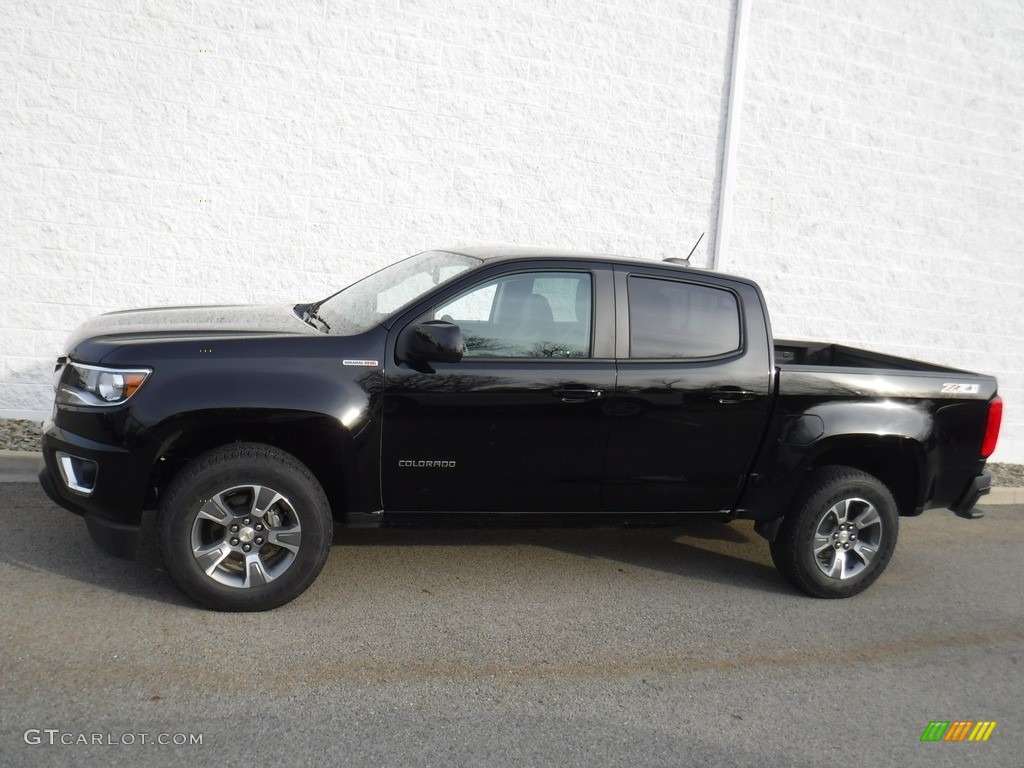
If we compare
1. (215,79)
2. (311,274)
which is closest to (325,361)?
(311,274)

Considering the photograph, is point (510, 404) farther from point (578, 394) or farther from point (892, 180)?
point (892, 180)

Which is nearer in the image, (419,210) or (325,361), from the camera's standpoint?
(325,361)

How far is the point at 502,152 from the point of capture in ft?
28.7

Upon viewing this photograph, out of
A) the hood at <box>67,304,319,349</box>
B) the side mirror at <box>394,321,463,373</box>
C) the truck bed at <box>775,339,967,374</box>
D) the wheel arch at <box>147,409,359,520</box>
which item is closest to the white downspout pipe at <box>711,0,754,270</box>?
the truck bed at <box>775,339,967,374</box>

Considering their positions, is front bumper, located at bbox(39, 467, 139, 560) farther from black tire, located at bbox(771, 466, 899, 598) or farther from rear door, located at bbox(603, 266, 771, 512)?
black tire, located at bbox(771, 466, 899, 598)

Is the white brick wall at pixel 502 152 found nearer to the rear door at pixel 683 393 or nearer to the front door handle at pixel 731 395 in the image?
the rear door at pixel 683 393

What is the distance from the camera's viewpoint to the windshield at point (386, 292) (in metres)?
5.20

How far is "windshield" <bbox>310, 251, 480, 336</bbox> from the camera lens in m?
5.20

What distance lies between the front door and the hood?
0.76m

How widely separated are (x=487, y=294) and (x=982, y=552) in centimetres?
448

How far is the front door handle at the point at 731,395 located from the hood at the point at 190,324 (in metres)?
2.28

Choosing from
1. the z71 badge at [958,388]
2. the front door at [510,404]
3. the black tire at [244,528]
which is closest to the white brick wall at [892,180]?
the z71 badge at [958,388]

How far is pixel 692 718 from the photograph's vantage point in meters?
4.07

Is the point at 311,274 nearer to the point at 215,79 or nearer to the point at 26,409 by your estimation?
the point at 215,79
